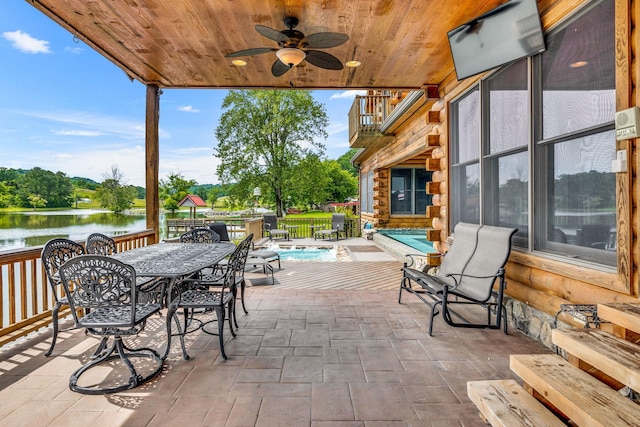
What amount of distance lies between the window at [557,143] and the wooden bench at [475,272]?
0.24 metres

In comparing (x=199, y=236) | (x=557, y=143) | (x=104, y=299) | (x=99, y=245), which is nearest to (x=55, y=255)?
(x=99, y=245)

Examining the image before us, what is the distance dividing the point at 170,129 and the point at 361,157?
31.0 m

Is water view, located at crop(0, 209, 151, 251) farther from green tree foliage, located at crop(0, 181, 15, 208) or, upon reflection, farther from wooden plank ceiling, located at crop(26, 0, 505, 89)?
wooden plank ceiling, located at crop(26, 0, 505, 89)

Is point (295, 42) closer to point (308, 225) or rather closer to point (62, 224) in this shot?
point (62, 224)

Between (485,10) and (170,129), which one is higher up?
(170,129)

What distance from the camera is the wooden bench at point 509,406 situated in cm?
152

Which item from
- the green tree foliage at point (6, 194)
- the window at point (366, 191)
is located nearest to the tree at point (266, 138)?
the window at point (366, 191)

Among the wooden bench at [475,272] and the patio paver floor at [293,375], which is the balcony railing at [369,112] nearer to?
the wooden bench at [475,272]

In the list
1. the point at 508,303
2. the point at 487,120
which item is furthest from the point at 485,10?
the point at 508,303

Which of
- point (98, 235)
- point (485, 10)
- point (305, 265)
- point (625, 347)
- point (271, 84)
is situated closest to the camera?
point (625, 347)

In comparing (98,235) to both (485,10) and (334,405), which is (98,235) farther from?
(485,10)

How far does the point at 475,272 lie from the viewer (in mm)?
3436

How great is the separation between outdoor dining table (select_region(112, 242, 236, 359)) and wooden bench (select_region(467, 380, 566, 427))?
6.95ft

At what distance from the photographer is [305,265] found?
21.7 ft
